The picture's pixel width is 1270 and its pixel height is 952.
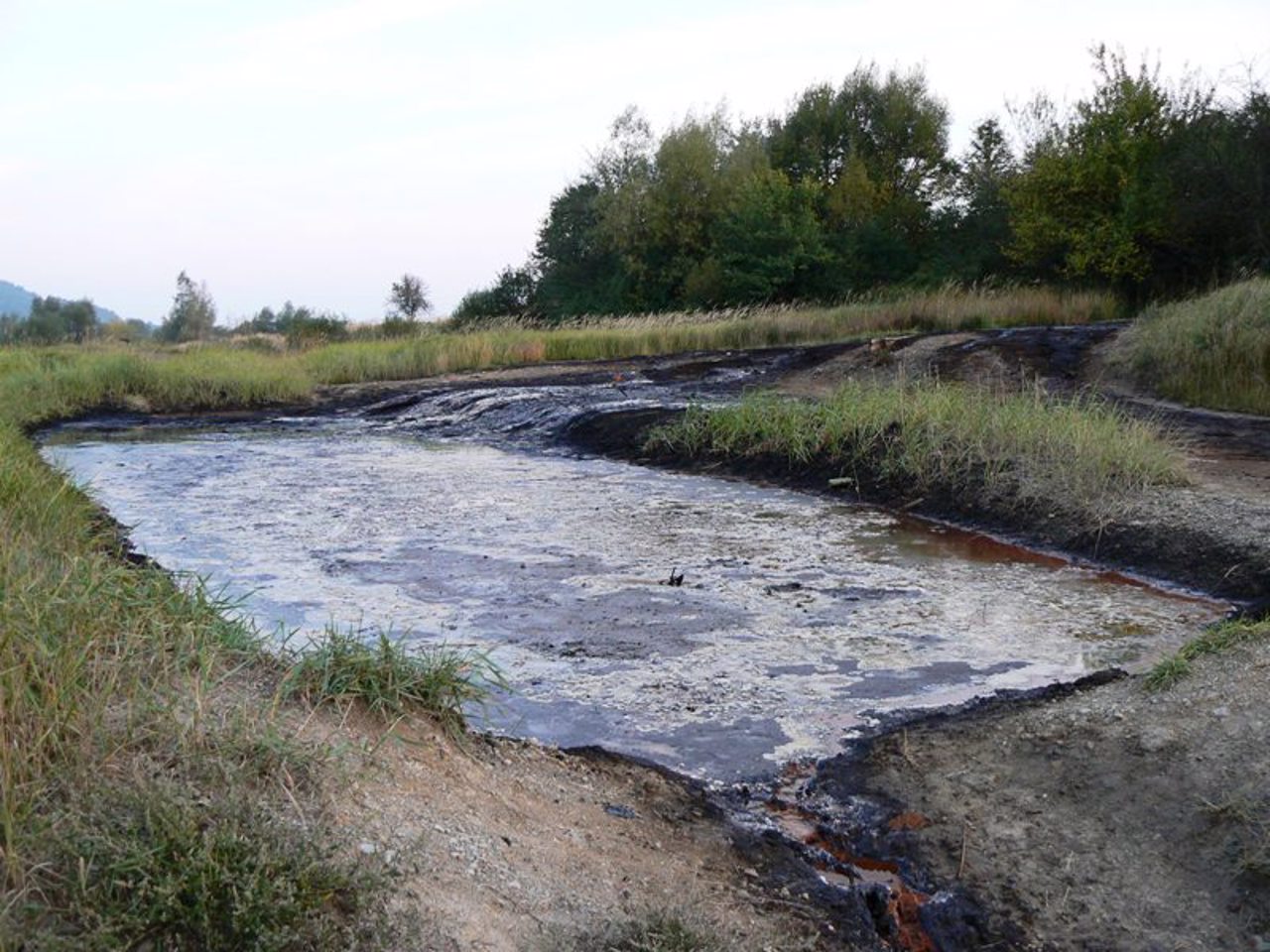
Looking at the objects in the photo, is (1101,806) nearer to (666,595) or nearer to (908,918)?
(908,918)

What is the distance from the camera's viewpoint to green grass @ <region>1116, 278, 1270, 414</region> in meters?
12.6

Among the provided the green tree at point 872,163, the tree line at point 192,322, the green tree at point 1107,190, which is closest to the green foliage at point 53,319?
the tree line at point 192,322

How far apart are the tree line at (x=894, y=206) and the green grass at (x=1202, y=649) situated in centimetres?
1952

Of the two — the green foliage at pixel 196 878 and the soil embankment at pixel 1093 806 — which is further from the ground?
the green foliage at pixel 196 878

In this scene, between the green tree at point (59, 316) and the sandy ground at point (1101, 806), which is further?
the green tree at point (59, 316)

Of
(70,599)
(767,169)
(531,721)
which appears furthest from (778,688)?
(767,169)

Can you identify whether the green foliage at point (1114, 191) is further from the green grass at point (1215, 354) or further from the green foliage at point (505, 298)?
the green foliage at point (505, 298)

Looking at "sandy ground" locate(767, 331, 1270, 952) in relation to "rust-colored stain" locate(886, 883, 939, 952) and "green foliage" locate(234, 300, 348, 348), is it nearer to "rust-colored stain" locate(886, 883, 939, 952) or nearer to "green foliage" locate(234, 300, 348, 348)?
"rust-colored stain" locate(886, 883, 939, 952)

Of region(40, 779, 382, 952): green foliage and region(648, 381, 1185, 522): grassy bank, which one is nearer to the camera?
region(40, 779, 382, 952): green foliage

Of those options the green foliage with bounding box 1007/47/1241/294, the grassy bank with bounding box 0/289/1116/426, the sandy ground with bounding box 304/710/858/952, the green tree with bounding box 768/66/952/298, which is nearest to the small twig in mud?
the sandy ground with bounding box 304/710/858/952

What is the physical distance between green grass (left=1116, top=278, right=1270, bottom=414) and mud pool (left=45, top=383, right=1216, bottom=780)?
19.1ft

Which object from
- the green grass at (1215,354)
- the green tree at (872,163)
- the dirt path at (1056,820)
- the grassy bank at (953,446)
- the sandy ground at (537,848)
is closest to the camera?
the sandy ground at (537,848)

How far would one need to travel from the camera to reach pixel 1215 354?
13.2m

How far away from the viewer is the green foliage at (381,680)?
3.56 m
